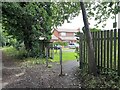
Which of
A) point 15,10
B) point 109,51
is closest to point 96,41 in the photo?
point 109,51

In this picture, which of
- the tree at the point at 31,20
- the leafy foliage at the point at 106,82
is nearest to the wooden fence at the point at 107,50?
the leafy foliage at the point at 106,82

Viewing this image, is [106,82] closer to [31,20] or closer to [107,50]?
[107,50]

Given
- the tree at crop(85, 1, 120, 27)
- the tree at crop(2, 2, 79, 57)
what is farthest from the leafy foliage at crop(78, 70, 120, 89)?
the tree at crop(2, 2, 79, 57)

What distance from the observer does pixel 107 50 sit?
24.2 feet

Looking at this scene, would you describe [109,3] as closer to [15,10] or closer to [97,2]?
[97,2]

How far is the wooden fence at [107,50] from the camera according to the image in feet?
22.3

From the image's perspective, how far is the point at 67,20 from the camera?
34.8 feet

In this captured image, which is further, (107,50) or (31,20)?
(31,20)

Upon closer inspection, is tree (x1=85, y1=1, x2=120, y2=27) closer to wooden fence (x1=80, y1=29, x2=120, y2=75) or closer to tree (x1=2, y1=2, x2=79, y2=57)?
wooden fence (x1=80, y1=29, x2=120, y2=75)

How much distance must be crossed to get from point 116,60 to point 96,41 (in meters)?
1.56

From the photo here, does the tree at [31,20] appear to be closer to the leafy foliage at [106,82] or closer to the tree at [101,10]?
the tree at [101,10]

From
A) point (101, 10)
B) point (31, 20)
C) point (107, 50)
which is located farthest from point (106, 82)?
point (31, 20)

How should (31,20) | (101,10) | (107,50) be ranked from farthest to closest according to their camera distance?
(31,20)
(101,10)
(107,50)

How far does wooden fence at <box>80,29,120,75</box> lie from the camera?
679 cm
